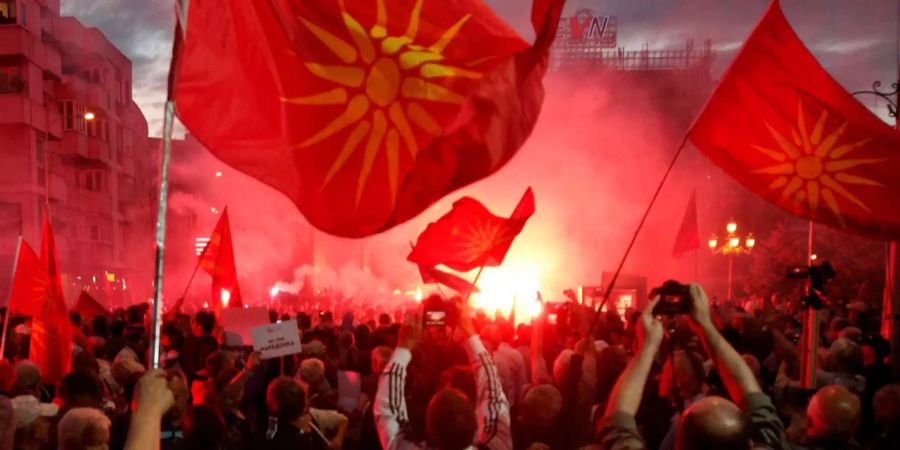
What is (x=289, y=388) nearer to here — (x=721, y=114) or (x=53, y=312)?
(x=721, y=114)

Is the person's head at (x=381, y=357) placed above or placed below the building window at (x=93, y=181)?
below

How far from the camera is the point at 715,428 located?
9.16 feet

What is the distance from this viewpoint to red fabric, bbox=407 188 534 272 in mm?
9336

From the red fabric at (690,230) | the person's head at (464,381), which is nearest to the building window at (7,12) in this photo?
the red fabric at (690,230)

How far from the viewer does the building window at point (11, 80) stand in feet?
97.1

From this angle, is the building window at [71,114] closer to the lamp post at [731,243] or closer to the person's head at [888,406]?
the lamp post at [731,243]

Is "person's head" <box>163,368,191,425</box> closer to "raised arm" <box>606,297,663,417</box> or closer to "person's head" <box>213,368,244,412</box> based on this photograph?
"person's head" <box>213,368,244,412</box>

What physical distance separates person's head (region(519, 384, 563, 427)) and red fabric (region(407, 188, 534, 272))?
13.7 ft

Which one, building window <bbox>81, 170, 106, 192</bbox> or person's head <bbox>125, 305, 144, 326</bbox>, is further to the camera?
building window <bbox>81, 170, 106, 192</bbox>

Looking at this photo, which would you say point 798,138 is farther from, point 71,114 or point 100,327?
point 71,114

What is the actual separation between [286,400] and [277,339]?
1.72 m

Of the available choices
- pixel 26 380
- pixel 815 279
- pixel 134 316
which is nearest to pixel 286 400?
pixel 26 380

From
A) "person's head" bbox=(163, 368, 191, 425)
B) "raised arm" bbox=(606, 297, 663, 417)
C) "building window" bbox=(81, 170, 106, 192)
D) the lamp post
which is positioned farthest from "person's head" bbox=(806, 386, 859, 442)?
"building window" bbox=(81, 170, 106, 192)

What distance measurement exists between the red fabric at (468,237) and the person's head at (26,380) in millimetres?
4001
